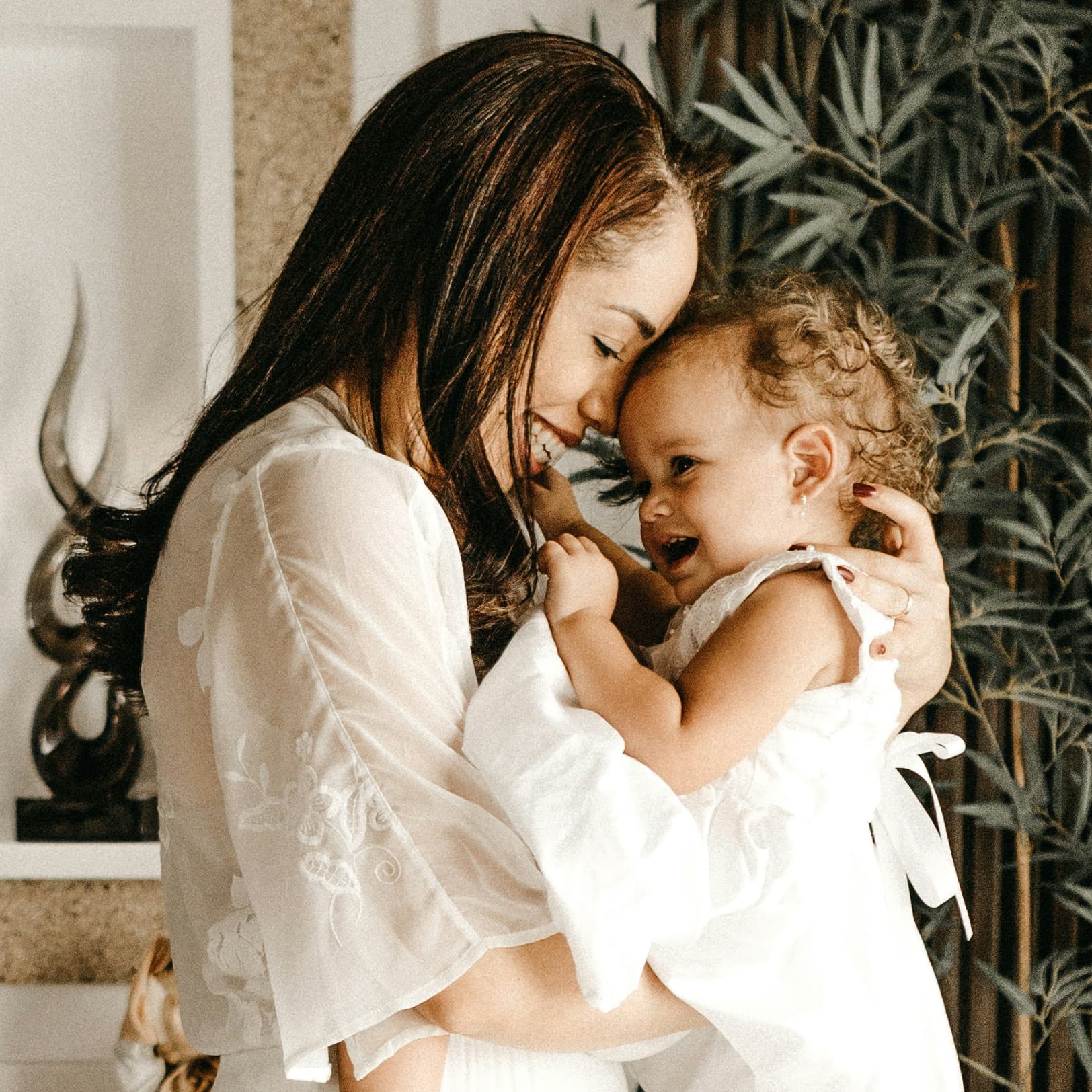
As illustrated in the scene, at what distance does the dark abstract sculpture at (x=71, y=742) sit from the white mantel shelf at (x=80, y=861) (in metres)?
0.04

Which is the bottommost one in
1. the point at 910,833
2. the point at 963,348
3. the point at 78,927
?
the point at 78,927

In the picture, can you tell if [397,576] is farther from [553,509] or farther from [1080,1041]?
[1080,1041]

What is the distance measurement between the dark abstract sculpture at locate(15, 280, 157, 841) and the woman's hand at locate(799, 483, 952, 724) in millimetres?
1842

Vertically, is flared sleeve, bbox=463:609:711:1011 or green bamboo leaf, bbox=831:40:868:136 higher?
green bamboo leaf, bbox=831:40:868:136

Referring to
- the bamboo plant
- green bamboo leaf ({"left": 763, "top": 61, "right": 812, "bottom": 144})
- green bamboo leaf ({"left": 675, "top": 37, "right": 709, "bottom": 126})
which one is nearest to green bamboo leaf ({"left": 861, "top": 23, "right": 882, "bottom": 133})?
the bamboo plant

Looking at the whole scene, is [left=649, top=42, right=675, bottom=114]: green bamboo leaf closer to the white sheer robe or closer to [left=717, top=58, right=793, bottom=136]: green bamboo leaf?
[left=717, top=58, right=793, bottom=136]: green bamboo leaf

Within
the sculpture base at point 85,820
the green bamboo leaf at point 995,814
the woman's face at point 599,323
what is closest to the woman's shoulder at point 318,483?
the woman's face at point 599,323

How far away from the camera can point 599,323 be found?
1.08 m

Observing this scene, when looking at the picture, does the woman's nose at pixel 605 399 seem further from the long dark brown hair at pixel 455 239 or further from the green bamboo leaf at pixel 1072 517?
the green bamboo leaf at pixel 1072 517

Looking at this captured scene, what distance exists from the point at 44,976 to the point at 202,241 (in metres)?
1.79

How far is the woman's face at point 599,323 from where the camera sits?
1.06m

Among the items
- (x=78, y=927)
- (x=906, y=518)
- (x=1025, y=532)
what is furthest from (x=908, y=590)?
(x=78, y=927)

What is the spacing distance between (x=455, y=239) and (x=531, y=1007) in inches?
25.8

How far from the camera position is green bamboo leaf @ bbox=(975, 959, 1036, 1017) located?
2.00 metres
